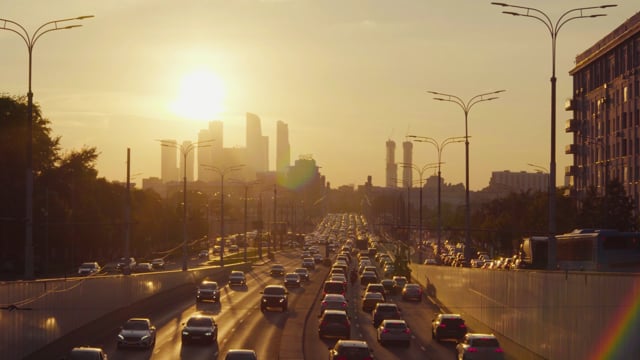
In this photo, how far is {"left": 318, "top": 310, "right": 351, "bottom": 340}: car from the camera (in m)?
45.4

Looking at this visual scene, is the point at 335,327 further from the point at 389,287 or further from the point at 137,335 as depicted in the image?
the point at 389,287

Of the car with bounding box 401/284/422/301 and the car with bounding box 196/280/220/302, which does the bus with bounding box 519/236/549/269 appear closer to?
the car with bounding box 401/284/422/301

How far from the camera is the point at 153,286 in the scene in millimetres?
63844

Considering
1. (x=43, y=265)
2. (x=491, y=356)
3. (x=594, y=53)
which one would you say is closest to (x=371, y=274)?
(x=43, y=265)

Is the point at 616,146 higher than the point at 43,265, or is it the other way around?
the point at 616,146

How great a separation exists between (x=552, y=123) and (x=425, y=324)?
Result: 1865 cm

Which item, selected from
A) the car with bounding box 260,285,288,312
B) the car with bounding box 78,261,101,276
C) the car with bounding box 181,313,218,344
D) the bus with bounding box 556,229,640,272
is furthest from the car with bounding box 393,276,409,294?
the car with bounding box 181,313,218,344

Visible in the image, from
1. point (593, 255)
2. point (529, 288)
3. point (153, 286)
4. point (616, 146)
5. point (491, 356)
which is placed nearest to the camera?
point (491, 356)

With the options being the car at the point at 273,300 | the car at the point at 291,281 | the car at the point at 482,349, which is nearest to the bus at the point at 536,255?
the car at the point at 273,300

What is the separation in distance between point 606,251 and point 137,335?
21.2 m

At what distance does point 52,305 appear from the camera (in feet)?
123

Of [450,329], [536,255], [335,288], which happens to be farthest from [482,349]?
[335,288]

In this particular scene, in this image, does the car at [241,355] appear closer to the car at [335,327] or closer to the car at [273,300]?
the car at [335,327]

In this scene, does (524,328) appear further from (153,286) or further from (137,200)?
(137,200)
